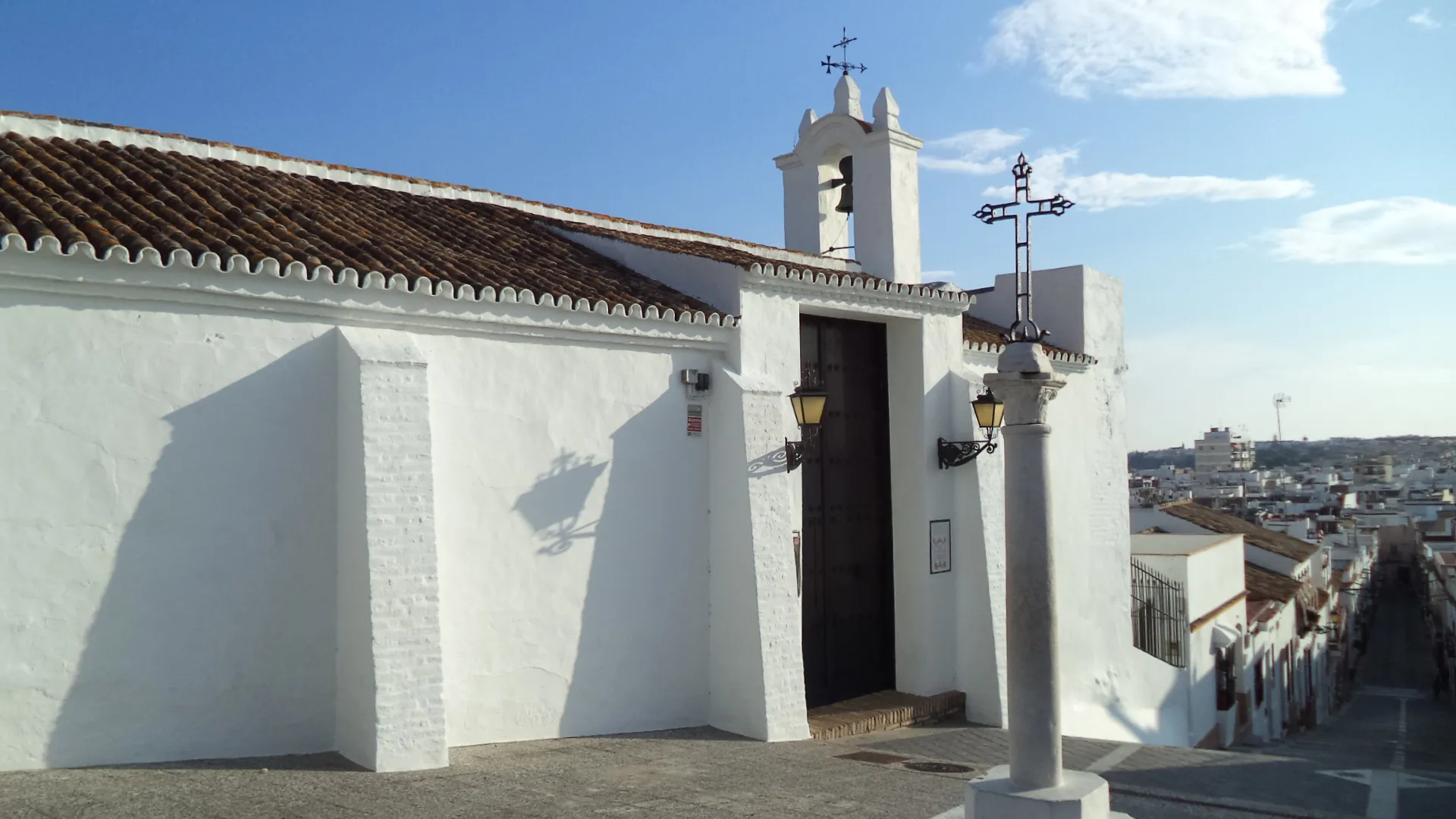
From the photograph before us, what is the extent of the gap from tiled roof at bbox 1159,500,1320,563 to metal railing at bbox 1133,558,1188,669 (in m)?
8.99

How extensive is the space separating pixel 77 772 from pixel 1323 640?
34.6 meters

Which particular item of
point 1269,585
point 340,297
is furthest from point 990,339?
point 1269,585

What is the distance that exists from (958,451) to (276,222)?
6415 mm

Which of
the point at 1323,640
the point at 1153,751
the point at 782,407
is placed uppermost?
the point at 782,407

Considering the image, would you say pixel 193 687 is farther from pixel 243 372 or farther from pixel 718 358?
pixel 718 358

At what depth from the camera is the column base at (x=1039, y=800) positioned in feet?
16.3

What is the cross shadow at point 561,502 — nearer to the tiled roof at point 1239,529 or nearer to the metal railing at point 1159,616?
the metal railing at point 1159,616

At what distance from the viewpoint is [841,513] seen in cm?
1033

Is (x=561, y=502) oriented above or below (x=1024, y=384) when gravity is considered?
below

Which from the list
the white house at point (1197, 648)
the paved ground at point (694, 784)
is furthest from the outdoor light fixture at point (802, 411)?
the white house at point (1197, 648)

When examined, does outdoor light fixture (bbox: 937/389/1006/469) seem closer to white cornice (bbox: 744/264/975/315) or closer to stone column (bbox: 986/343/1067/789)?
white cornice (bbox: 744/264/975/315)

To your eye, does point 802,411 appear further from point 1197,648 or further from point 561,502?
point 1197,648

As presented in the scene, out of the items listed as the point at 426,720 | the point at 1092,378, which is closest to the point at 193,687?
the point at 426,720

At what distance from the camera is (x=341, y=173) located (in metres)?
10.3
